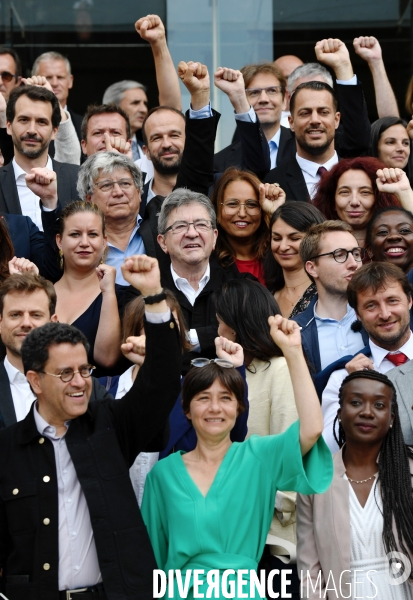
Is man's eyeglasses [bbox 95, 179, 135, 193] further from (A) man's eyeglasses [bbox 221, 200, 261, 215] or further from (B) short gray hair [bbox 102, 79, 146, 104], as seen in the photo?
(B) short gray hair [bbox 102, 79, 146, 104]

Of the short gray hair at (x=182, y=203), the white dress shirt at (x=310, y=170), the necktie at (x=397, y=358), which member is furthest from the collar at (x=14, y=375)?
the white dress shirt at (x=310, y=170)

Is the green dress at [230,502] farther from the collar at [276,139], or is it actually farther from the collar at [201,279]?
the collar at [276,139]

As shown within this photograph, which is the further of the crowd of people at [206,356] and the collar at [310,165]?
the collar at [310,165]

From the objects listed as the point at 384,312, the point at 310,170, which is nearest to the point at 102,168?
the point at 310,170

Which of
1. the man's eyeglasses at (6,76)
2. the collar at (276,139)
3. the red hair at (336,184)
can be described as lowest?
the red hair at (336,184)

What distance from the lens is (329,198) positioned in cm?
693

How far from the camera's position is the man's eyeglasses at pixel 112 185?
6.82 meters

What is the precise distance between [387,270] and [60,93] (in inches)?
166

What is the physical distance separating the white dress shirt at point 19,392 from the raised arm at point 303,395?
1.26 m

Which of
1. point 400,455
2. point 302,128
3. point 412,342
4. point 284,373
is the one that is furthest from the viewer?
point 302,128

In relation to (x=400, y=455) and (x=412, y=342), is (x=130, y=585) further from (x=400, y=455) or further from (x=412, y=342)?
(x=412, y=342)

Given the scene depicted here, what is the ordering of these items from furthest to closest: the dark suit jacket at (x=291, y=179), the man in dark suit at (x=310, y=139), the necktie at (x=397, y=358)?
the man in dark suit at (x=310, y=139) → the dark suit jacket at (x=291, y=179) → the necktie at (x=397, y=358)

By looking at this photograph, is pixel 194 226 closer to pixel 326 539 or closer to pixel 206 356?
pixel 206 356

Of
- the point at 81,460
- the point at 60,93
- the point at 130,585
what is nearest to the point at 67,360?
the point at 81,460
